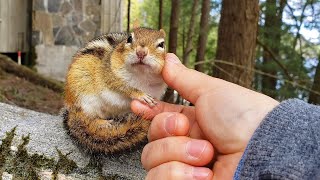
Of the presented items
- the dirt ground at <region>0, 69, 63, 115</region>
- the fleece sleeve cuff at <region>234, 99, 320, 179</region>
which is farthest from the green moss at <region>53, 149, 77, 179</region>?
the dirt ground at <region>0, 69, 63, 115</region>

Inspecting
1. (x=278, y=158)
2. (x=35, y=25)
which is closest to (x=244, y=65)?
(x=278, y=158)

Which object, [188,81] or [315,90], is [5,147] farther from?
[315,90]

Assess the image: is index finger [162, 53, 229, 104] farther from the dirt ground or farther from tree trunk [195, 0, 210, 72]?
tree trunk [195, 0, 210, 72]

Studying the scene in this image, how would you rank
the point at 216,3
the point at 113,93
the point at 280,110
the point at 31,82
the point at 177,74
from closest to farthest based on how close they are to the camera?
1. the point at 280,110
2. the point at 177,74
3. the point at 113,93
4. the point at 31,82
5. the point at 216,3

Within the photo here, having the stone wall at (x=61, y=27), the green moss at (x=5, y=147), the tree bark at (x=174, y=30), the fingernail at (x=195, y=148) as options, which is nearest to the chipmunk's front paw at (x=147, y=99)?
the fingernail at (x=195, y=148)

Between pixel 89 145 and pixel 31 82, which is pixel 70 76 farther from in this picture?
pixel 31 82

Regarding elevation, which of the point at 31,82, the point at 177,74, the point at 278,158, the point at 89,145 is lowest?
Answer: the point at 31,82

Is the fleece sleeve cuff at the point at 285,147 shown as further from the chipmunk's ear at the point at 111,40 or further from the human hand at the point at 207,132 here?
the chipmunk's ear at the point at 111,40
